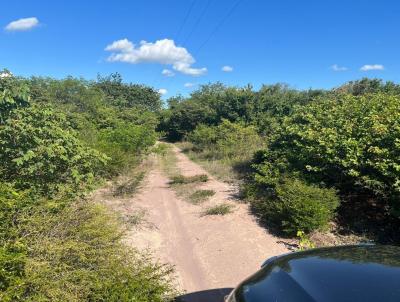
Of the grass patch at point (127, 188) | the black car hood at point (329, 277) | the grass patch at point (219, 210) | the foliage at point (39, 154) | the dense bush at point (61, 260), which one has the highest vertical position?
the foliage at point (39, 154)

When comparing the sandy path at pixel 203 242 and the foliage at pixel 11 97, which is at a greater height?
the foliage at pixel 11 97

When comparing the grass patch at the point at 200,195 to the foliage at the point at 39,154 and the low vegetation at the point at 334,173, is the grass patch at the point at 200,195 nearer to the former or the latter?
the low vegetation at the point at 334,173

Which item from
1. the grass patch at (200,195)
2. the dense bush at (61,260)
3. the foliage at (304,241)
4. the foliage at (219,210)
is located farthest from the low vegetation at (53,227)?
the grass patch at (200,195)

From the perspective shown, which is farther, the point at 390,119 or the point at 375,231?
the point at 390,119

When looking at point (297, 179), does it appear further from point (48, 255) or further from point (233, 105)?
point (233, 105)

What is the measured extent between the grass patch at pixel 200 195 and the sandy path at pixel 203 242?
0.22m

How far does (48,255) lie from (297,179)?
6.79 meters

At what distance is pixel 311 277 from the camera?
2.69m

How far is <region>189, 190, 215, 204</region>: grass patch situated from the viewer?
11.7 meters

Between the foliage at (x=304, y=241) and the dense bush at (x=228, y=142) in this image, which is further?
the dense bush at (x=228, y=142)

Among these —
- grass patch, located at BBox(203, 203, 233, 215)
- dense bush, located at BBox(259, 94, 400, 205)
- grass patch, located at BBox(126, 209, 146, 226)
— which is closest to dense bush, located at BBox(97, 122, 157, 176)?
grass patch, located at BBox(126, 209, 146, 226)

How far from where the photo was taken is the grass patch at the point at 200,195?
459 inches

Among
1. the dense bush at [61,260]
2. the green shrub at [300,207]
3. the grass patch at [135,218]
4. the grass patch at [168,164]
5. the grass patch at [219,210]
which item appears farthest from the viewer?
the grass patch at [168,164]

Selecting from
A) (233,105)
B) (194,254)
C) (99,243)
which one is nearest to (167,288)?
(99,243)
